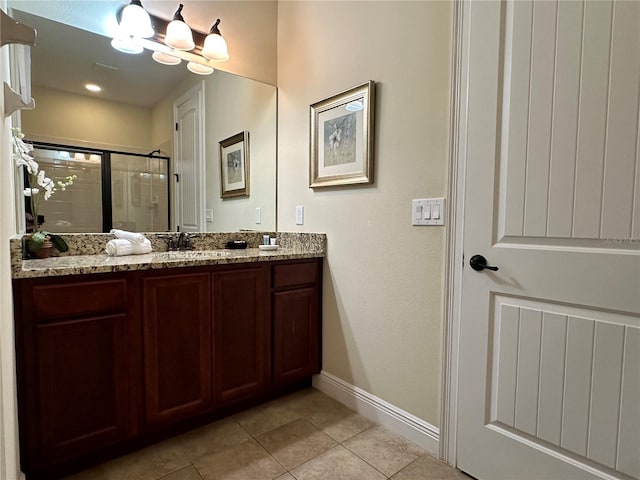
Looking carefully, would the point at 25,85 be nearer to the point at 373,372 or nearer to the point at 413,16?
the point at 413,16

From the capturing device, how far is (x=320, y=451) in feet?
5.22

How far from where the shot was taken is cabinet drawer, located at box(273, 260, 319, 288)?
1972 mm

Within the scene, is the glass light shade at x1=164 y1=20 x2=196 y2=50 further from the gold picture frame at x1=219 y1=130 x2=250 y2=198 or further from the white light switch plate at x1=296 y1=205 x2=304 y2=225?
the white light switch plate at x1=296 y1=205 x2=304 y2=225

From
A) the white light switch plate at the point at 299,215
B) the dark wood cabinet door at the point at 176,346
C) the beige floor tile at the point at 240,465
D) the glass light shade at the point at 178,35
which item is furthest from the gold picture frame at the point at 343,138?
the beige floor tile at the point at 240,465

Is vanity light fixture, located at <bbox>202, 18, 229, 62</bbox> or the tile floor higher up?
vanity light fixture, located at <bbox>202, 18, 229, 62</bbox>

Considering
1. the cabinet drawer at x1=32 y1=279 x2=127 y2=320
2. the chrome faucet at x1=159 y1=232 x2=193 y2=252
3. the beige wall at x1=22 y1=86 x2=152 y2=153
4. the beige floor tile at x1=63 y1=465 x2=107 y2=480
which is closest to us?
the cabinet drawer at x1=32 y1=279 x2=127 y2=320

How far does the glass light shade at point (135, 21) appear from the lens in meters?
1.82

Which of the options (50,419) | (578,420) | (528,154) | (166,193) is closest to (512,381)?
(578,420)

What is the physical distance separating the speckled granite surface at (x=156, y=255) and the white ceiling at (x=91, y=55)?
0.80 meters

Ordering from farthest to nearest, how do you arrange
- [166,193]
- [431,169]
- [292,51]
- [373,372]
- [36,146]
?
[292,51], [166,193], [373,372], [36,146], [431,169]

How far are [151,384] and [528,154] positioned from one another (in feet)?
6.01

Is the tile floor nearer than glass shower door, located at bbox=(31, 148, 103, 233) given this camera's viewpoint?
Yes

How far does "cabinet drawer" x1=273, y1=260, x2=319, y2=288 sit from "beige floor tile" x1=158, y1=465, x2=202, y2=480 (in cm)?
93

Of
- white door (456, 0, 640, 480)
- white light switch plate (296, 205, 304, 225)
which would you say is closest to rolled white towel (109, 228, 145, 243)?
white light switch plate (296, 205, 304, 225)
